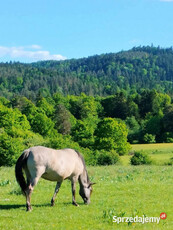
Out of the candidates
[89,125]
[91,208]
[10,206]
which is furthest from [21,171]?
[89,125]

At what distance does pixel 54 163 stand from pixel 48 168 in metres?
0.31

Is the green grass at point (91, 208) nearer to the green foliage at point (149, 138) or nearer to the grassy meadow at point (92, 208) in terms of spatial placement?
the grassy meadow at point (92, 208)

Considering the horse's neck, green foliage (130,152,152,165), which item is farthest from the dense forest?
the horse's neck

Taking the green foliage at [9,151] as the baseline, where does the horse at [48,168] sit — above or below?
above

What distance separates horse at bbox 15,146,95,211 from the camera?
41.5ft

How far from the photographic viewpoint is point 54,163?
13.2 meters

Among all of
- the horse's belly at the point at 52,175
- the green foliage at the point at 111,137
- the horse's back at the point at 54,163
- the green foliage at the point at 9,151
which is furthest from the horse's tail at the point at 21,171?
the green foliage at the point at 111,137

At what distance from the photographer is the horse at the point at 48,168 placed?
499 inches

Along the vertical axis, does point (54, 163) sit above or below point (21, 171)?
above

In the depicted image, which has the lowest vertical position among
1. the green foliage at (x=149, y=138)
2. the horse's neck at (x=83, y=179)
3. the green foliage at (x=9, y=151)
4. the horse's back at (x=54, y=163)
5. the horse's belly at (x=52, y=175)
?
the green foliage at (x=149, y=138)

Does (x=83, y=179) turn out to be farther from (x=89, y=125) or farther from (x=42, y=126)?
(x=42, y=126)

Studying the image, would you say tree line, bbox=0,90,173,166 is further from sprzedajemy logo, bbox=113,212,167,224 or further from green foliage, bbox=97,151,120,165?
sprzedajemy logo, bbox=113,212,167,224

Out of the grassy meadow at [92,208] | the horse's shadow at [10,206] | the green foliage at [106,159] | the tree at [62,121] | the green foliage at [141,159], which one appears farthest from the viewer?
the tree at [62,121]

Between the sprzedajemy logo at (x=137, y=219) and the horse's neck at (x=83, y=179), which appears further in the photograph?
the horse's neck at (x=83, y=179)
